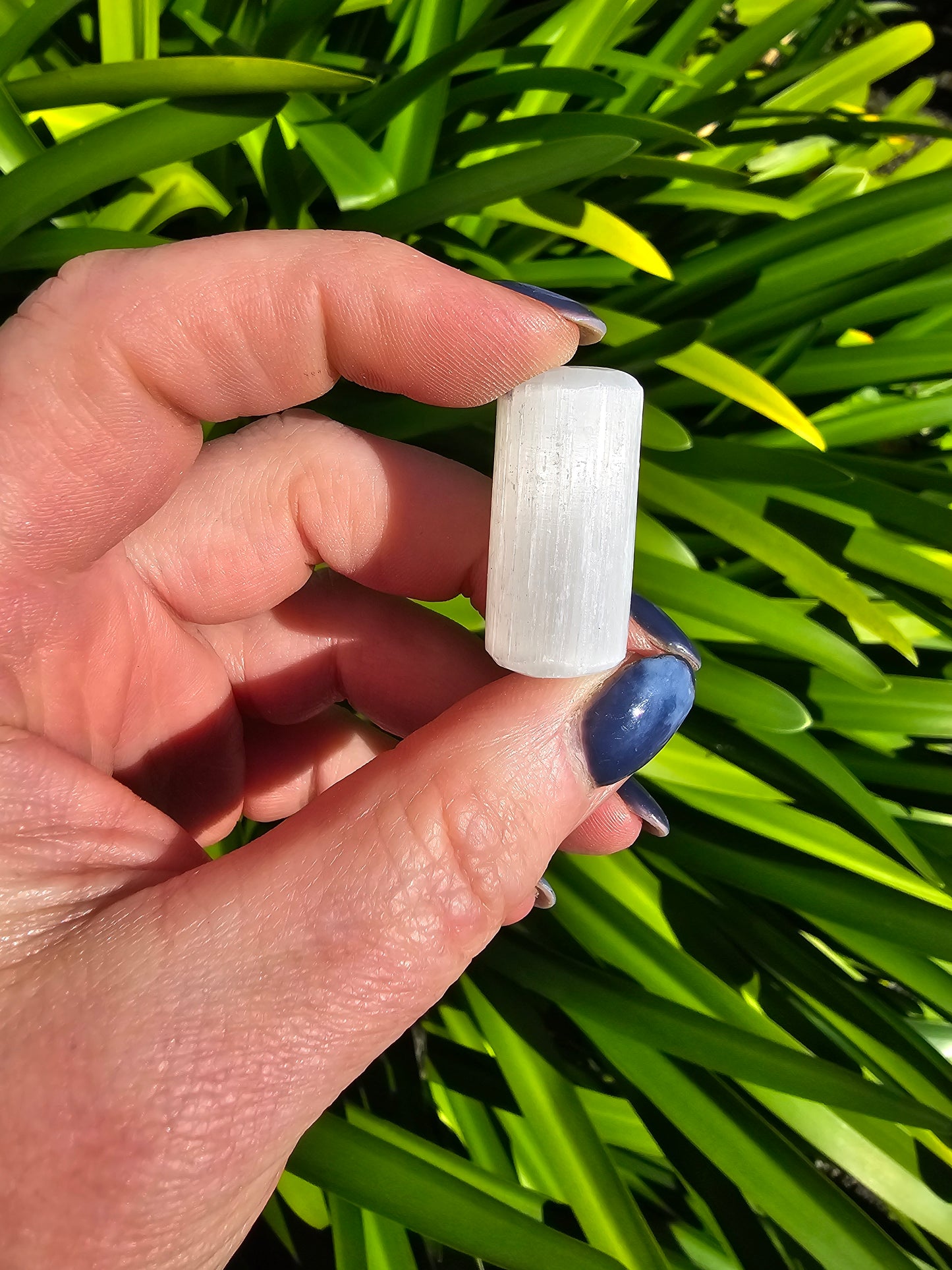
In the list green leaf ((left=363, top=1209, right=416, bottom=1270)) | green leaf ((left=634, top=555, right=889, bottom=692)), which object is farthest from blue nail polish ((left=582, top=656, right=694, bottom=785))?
green leaf ((left=363, top=1209, right=416, bottom=1270))

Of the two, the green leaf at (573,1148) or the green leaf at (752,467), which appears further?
the green leaf at (752,467)

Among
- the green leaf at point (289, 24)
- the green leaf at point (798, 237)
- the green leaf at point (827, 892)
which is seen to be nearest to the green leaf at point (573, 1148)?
the green leaf at point (827, 892)

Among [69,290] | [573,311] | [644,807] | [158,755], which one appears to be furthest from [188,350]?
[644,807]

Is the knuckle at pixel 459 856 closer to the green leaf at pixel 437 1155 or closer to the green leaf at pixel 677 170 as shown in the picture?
the green leaf at pixel 437 1155

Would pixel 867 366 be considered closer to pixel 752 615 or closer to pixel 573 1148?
pixel 752 615

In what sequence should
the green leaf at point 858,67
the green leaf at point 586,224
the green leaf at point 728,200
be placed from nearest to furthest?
the green leaf at point 586,224, the green leaf at point 728,200, the green leaf at point 858,67

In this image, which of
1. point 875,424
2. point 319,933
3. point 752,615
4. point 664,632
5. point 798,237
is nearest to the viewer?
point 319,933

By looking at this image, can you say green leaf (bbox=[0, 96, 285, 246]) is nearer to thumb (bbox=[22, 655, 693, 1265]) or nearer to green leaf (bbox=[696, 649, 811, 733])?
thumb (bbox=[22, 655, 693, 1265])
